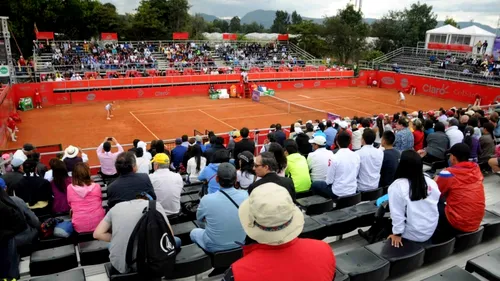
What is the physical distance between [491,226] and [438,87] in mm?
32820

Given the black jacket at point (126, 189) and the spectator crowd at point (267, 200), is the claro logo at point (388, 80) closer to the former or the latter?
the spectator crowd at point (267, 200)

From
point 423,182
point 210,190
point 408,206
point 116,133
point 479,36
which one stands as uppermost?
point 479,36

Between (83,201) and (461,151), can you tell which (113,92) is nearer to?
(83,201)

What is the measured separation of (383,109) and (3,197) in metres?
27.3

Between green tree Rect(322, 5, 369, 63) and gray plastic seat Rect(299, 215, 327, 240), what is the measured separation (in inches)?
2270

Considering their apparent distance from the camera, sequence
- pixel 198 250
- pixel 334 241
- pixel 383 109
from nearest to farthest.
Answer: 1. pixel 198 250
2. pixel 334 241
3. pixel 383 109

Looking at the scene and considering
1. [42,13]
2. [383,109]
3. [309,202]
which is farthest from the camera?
[42,13]

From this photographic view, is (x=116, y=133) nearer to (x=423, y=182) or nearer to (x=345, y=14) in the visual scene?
(x=423, y=182)

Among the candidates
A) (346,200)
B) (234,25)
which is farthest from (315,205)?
(234,25)

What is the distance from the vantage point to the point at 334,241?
17.3 feet

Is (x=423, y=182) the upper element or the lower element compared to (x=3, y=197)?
upper

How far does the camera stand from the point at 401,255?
4113mm

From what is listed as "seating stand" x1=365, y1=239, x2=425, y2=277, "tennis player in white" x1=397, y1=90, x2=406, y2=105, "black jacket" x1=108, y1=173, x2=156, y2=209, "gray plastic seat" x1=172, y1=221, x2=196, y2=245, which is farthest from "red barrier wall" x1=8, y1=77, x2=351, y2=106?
"seating stand" x1=365, y1=239, x2=425, y2=277

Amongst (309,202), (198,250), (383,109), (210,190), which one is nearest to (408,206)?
(309,202)
